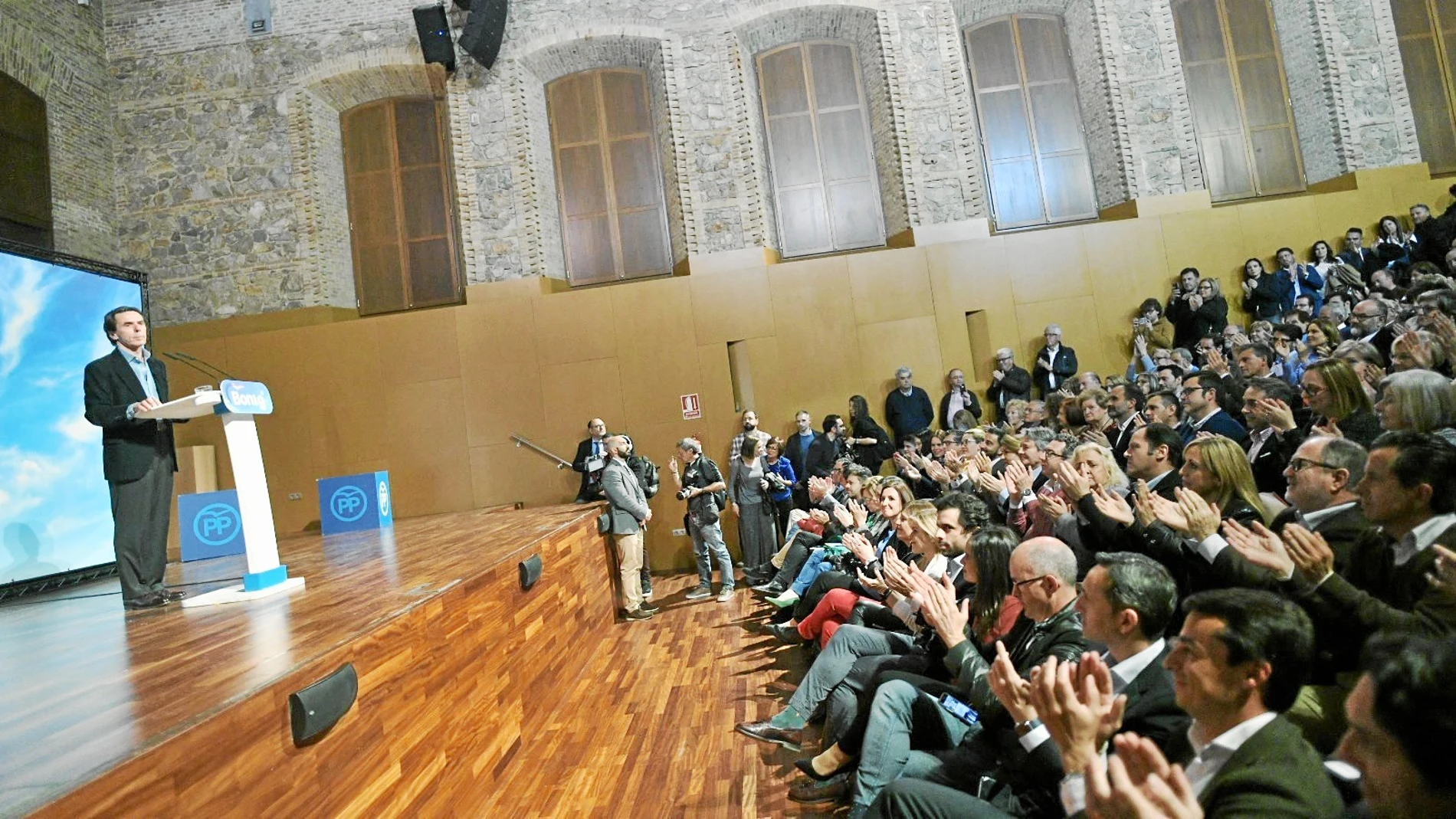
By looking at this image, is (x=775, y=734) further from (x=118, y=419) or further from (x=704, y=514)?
(x=704, y=514)

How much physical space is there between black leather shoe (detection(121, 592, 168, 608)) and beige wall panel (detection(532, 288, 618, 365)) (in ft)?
17.4

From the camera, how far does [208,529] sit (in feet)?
22.1

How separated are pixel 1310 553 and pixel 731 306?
7.11m

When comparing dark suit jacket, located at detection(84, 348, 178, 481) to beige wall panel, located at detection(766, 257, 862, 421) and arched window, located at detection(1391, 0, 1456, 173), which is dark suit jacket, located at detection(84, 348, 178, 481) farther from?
arched window, located at detection(1391, 0, 1456, 173)

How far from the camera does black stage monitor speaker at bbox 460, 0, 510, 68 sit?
863 centimetres

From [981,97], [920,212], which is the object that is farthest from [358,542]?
[981,97]

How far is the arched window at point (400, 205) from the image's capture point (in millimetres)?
9445

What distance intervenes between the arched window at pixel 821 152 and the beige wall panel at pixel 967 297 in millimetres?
962

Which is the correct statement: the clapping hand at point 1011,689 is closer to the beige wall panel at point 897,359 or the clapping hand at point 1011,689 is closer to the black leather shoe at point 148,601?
the black leather shoe at point 148,601

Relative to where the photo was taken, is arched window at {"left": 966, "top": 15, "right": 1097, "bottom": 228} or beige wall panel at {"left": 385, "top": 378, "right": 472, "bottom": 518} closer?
beige wall panel at {"left": 385, "top": 378, "right": 472, "bottom": 518}

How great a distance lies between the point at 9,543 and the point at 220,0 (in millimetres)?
6515

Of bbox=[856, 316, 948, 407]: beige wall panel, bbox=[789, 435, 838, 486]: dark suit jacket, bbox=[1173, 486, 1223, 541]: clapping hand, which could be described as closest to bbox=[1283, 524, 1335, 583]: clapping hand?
→ bbox=[1173, 486, 1223, 541]: clapping hand

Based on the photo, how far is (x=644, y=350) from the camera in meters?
8.67

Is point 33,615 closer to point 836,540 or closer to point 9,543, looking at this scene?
point 9,543
